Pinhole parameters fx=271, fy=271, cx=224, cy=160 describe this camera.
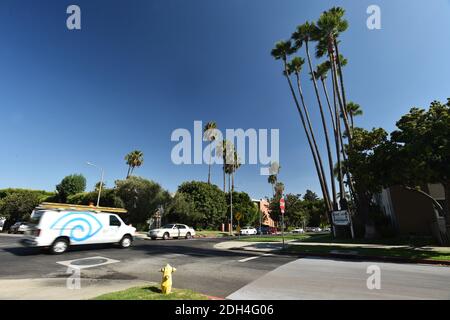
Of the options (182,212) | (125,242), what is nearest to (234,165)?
(182,212)

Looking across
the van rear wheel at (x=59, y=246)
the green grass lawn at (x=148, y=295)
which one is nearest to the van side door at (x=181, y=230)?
the van rear wheel at (x=59, y=246)

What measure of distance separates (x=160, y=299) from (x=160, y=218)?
39314mm

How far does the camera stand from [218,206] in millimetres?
48906

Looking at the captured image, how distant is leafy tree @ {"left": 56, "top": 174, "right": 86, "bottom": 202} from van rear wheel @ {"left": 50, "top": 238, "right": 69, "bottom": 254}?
1974 inches

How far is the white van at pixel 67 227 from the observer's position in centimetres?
1206

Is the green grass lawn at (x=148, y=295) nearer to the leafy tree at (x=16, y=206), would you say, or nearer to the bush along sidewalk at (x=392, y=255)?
the bush along sidewalk at (x=392, y=255)

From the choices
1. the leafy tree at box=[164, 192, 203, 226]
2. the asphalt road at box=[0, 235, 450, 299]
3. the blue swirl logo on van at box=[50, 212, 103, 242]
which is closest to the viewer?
the asphalt road at box=[0, 235, 450, 299]

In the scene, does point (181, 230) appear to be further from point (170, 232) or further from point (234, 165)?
point (234, 165)

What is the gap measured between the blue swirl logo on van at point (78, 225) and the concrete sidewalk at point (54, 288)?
5.42 m

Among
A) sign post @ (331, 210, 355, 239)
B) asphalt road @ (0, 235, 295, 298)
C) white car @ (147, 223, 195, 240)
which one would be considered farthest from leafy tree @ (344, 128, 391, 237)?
white car @ (147, 223, 195, 240)

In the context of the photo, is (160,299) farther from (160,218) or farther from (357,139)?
(160,218)

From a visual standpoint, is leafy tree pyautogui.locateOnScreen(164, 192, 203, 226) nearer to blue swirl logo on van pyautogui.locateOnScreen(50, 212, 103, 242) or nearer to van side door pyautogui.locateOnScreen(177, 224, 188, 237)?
van side door pyautogui.locateOnScreen(177, 224, 188, 237)

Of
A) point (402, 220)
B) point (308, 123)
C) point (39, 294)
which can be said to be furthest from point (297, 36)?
point (39, 294)

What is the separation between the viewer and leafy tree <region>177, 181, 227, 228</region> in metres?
45.0
